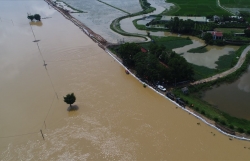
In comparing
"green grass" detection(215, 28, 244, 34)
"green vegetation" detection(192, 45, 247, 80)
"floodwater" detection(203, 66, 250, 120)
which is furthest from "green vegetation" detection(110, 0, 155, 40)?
"floodwater" detection(203, 66, 250, 120)

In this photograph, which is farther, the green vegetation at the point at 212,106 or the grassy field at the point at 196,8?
the grassy field at the point at 196,8

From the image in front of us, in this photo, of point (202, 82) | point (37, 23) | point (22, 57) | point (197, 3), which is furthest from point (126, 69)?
point (197, 3)

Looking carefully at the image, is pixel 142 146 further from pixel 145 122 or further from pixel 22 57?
pixel 22 57

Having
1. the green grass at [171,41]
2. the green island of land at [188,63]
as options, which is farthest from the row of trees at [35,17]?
the green grass at [171,41]

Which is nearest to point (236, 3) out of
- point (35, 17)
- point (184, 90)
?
point (184, 90)

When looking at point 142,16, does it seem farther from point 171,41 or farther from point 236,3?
point 236,3

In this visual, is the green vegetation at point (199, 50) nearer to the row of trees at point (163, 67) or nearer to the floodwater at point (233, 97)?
the row of trees at point (163, 67)

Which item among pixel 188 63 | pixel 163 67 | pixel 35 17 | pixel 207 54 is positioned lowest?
pixel 207 54
